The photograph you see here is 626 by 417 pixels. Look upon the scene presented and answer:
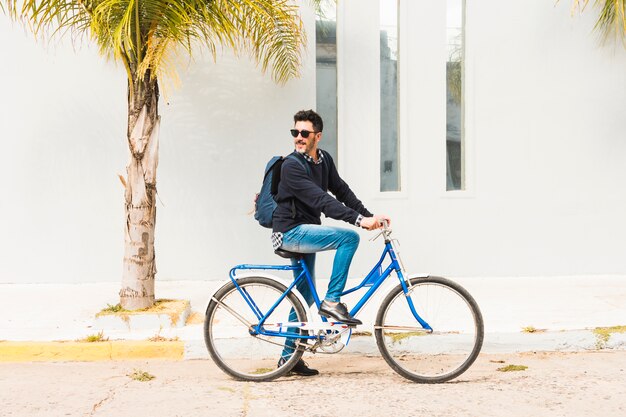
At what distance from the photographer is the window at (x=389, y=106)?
9.96 metres

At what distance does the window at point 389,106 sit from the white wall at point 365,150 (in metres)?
0.11

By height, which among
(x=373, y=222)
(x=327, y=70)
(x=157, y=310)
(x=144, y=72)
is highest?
(x=327, y=70)

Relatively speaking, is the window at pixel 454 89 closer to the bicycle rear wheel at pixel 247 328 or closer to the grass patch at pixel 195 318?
the grass patch at pixel 195 318

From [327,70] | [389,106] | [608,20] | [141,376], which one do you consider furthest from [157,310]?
[608,20]

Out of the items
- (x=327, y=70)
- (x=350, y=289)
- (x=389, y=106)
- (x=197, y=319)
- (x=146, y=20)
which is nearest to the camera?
(x=350, y=289)

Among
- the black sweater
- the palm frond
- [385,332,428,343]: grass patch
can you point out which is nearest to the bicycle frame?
[385,332,428,343]: grass patch

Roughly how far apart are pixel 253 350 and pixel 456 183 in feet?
15.6

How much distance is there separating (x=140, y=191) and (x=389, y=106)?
364 cm

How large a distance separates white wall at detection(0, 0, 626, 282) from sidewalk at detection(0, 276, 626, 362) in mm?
426

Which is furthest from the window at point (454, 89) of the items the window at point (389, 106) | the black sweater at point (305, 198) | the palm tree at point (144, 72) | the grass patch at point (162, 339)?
the grass patch at point (162, 339)

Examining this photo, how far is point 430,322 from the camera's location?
578 centimetres

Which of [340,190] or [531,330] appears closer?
[340,190]

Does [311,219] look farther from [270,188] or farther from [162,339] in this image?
[162,339]

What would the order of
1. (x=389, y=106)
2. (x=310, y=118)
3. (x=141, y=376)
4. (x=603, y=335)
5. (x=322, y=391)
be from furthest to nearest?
(x=389, y=106) → (x=603, y=335) → (x=141, y=376) → (x=310, y=118) → (x=322, y=391)
